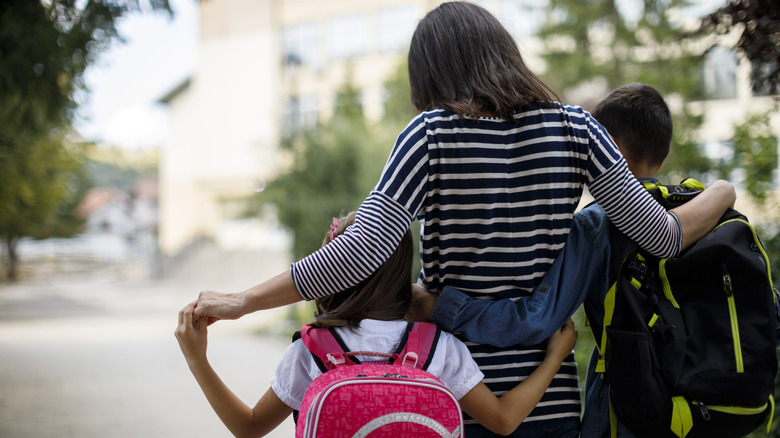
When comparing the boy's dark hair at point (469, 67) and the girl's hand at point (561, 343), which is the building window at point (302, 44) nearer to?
the boy's dark hair at point (469, 67)

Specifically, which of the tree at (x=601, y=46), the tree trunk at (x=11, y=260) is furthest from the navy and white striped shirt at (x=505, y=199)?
the tree trunk at (x=11, y=260)

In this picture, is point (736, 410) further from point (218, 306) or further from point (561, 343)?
point (218, 306)

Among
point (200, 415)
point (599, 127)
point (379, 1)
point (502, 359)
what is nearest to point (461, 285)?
point (502, 359)

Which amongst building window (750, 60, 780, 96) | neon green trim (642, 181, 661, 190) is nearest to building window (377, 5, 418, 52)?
building window (750, 60, 780, 96)

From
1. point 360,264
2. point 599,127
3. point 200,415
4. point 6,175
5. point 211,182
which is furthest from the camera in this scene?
point 211,182

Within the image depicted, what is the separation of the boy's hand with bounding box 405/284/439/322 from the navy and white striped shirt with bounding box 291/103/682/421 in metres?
0.05

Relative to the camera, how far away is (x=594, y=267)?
182 cm

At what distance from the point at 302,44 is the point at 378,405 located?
35.1 meters

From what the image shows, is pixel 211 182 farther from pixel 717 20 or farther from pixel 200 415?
pixel 717 20

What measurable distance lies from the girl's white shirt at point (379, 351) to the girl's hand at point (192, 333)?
20 cm

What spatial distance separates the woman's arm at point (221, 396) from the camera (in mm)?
1760

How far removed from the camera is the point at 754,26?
3.64 metres

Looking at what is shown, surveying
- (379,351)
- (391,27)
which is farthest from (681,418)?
(391,27)

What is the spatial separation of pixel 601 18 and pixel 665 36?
53.2 inches
